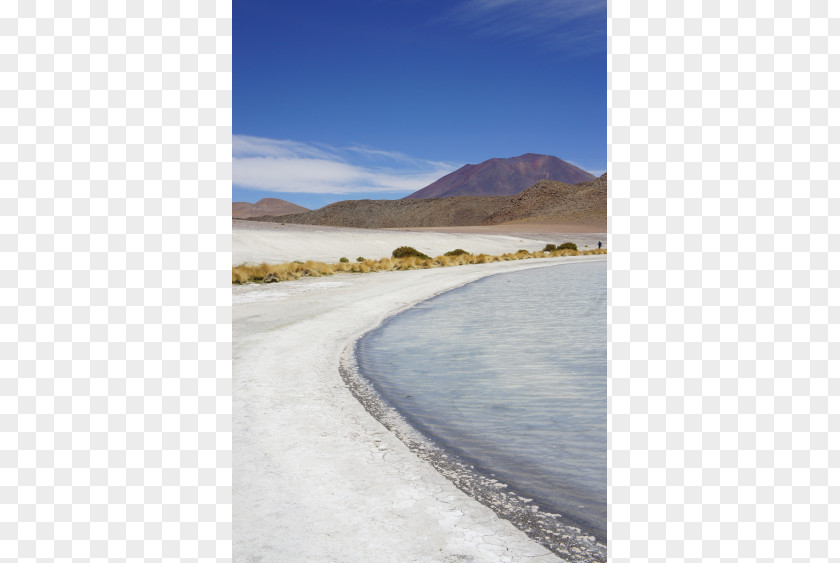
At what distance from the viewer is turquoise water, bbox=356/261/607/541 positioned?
162 inches

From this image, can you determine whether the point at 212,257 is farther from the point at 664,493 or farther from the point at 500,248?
the point at 500,248

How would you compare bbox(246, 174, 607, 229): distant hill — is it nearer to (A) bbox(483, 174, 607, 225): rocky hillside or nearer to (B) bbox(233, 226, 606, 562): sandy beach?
(A) bbox(483, 174, 607, 225): rocky hillside

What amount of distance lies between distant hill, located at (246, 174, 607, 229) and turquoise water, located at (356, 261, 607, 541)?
97674 mm

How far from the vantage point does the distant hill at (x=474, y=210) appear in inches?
4523

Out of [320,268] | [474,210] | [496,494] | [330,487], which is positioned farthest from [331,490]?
[474,210]

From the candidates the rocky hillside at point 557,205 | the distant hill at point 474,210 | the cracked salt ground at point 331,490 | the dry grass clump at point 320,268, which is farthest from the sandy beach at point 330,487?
the distant hill at point 474,210

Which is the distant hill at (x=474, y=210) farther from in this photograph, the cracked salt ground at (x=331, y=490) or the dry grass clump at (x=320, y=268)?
the cracked salt ground at (x=331, y=490)

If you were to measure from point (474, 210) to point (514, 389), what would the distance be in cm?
13564

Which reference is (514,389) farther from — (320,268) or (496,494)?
(320,268)

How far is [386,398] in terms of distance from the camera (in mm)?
6172

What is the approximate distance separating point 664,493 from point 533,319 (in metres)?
9.82

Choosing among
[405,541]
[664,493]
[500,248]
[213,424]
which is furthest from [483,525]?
[500,248]

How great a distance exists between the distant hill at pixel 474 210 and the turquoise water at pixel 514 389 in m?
97.7

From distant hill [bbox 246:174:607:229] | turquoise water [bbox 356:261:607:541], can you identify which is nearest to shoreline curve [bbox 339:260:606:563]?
turquoise water [bbox 356:261:607:541]
